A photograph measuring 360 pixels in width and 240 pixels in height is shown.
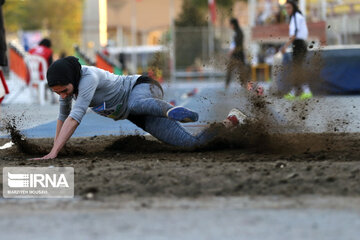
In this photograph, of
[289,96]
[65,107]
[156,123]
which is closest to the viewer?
[65,107]

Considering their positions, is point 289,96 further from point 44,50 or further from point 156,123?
point 44,50

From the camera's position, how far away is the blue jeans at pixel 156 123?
294 inches

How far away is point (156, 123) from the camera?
7.64 metres

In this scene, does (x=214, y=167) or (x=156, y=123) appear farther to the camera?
(x=156, y=123)

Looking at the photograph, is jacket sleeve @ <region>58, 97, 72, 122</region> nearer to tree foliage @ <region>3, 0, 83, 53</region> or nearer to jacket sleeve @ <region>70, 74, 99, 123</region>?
jacket sleeve @ <region>70, 74, 99, 123</region>

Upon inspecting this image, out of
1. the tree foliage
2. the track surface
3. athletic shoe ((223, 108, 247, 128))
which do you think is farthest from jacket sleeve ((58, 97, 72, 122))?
the tree foliage

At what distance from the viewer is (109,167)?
6.23 m

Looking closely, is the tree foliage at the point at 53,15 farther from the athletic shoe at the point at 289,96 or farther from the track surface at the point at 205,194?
the track surface at the point at 205,194

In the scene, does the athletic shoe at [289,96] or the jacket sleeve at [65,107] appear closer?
the jacket sleeve at [65,107]

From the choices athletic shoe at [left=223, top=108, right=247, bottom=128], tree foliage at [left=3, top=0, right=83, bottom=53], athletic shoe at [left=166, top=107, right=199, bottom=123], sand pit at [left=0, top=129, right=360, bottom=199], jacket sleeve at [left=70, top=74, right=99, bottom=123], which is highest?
tree foliage at [left=3, top=0, right=83, bottom=53]

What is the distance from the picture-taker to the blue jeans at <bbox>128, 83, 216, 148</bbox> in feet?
24.5

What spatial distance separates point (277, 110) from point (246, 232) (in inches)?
173

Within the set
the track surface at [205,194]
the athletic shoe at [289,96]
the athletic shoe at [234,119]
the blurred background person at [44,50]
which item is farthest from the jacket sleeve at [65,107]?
the blurred background person at [44,50]

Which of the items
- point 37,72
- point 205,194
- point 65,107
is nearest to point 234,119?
point 65,107
